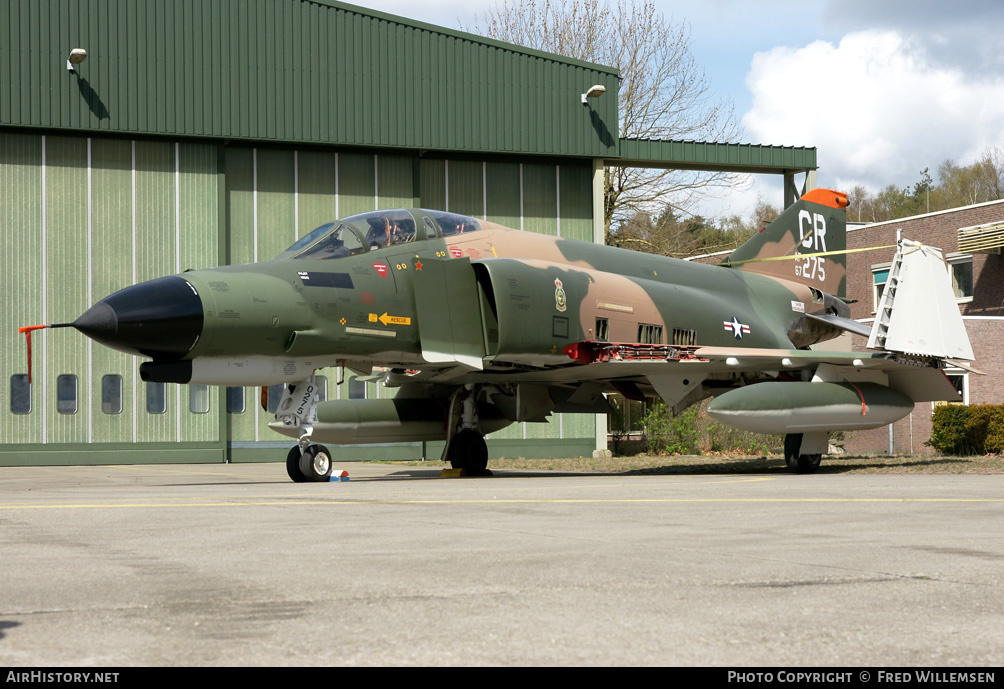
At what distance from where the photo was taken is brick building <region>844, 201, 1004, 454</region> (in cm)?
2638

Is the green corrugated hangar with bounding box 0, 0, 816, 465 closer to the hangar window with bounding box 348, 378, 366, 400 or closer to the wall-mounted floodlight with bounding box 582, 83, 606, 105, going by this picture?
the hangar window with bounding box 348, 378, 366, 400

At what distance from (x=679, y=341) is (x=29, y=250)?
15075mm

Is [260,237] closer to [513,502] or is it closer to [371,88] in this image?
[371,88]

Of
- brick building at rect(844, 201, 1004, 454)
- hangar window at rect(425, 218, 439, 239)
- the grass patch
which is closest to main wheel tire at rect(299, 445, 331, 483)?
hangar window at rect(425, 218, 439, 239)

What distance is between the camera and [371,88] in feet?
81.0

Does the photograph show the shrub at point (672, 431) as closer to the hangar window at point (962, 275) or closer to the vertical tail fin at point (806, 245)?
the vertical tail fin at point (806, 245)

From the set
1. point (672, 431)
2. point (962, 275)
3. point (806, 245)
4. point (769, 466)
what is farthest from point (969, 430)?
point (962, 275)

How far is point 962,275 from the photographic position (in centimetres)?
3216

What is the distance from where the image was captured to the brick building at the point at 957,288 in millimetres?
26375

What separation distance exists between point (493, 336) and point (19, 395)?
13650 mm

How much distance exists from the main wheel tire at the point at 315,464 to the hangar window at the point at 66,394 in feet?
40.1

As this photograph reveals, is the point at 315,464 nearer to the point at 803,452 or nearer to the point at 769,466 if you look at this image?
the point at 803,452

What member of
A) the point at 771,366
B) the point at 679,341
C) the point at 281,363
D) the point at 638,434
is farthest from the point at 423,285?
the point at 638,434

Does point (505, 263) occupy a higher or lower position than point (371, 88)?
lower
